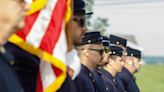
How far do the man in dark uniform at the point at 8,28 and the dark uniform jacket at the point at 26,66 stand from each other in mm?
1059

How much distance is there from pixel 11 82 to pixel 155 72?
44.3 meters

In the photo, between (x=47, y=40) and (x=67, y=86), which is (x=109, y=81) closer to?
(x=67, y=86)

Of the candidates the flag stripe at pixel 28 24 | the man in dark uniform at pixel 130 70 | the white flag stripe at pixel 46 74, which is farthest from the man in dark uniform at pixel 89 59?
the man in dark uniform at pixel 130 70

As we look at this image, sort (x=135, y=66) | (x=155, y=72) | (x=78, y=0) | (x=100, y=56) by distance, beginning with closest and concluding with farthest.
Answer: (x=78, y=0)
(x=100, y=56)
(x=135, y=66)
(x=155, y=72)

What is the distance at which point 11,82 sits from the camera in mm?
3221

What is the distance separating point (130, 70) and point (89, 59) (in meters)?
5.22

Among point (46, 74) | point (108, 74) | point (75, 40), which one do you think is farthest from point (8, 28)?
point (108, 74)

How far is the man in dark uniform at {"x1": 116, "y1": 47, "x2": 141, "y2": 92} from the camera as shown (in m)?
11.4

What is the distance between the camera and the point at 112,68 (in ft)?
32.3

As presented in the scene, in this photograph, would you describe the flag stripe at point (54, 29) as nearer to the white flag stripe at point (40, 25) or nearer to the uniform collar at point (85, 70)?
the white flag stripe at point (40, 25)

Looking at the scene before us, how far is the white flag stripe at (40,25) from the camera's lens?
4.39 m

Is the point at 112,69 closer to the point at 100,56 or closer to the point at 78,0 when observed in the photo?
the point at 100,56

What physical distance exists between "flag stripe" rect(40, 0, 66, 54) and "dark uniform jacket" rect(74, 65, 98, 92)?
1478 millimetres

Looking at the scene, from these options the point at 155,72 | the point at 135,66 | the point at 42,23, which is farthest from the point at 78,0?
the point at 155,72
